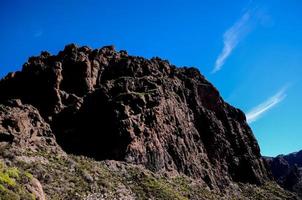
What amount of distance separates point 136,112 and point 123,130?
7751 mm

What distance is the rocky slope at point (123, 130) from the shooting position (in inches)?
3041

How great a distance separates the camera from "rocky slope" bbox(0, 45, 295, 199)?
7725 cm

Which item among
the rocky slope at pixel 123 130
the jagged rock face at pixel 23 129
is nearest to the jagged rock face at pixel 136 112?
the rocky slope at pixel 123 130

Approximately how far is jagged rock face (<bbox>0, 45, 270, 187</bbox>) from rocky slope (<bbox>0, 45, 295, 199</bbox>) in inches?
10.7

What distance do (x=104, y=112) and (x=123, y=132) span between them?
10326 mm

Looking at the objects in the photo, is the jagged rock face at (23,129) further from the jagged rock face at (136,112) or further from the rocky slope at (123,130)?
the jagged rock face at (136,112)

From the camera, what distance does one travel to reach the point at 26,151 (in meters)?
76.1

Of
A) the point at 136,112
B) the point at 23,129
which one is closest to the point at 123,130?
the point at 136,112

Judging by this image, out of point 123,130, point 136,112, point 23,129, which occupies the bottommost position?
point 23,129

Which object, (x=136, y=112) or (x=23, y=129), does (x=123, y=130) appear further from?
(x=23, y=129)

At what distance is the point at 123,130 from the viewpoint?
93.6m

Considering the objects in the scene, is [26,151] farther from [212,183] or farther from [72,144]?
[212,183]

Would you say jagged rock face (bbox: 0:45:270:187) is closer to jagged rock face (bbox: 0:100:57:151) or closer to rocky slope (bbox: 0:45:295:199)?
rocky slope (bbox: 0:45:295:199)

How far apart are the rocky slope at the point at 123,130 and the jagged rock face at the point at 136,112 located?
0.89 feet
